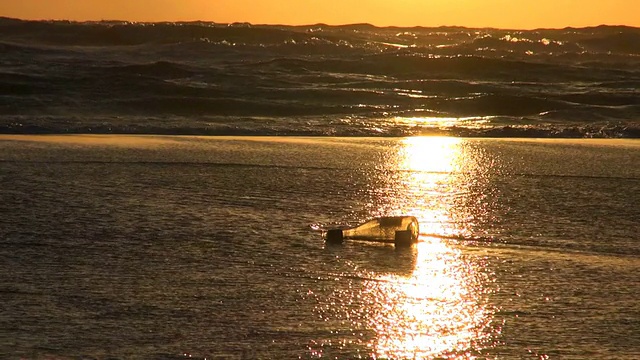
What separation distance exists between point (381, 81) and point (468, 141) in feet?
42.4

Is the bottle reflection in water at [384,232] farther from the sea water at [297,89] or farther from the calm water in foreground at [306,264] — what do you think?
the sea water at [297,89]

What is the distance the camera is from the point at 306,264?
4734 millimetres

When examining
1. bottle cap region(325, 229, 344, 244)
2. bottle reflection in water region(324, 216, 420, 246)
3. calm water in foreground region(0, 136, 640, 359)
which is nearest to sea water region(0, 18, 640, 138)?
calm water in foreground region(0, 136, 640, 359)

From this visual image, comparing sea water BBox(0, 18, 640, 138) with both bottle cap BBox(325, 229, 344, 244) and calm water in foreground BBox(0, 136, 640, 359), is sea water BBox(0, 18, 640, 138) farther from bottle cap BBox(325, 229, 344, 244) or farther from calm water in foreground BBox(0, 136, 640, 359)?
bottle cap BBox(325, 229, 344, 244)

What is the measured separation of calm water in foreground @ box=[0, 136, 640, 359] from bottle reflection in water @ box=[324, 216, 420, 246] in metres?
0.09

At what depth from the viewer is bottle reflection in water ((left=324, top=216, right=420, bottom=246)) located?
5180 millimetres

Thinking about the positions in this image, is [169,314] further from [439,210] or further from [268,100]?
[268,100]

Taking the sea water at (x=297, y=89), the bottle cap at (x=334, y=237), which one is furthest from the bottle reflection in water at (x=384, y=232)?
the sea water at (x=297, y=89)

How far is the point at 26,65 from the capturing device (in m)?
25.5

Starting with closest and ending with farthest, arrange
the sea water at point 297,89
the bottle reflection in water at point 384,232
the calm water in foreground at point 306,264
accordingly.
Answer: the calm water in foreground at point 306,264, the bottle reflection in water at point 384,232, the sea water at point 297,89

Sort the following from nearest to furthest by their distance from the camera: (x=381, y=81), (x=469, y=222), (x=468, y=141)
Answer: (x=469, y=222)
(x=468, y=141)
(x=381, y=81)

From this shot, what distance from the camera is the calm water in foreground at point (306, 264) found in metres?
3.55

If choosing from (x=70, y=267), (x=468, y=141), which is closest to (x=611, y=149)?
(x=468, y=141)

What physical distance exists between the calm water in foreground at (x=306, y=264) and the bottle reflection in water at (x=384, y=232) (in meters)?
0.09
